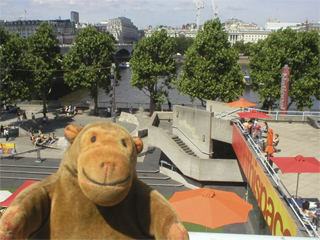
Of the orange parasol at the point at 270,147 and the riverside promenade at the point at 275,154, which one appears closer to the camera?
the riverside promenade at the point at 275,154

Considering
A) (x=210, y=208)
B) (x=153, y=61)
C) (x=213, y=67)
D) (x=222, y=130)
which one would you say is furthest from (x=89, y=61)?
(x=210, y=208)

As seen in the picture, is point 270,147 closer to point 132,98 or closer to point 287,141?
point 287,141

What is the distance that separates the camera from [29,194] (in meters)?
4.12

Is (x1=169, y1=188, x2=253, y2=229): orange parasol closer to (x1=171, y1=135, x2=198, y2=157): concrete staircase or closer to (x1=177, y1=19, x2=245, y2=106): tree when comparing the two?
(x1=171, y1=135, x2=198, y2=157): concrete staircase

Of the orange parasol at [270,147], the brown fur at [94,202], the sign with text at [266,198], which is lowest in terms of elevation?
the sign with text at [266,198]

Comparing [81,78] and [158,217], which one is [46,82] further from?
[158,217]

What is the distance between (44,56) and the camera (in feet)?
118

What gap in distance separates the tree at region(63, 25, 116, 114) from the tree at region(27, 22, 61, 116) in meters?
1.74

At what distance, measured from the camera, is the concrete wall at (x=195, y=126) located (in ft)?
65.1

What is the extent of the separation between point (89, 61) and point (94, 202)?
1325 inches

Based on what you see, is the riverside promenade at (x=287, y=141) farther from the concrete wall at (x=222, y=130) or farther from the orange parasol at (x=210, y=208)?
the orange parasol at (x=210, y=208)

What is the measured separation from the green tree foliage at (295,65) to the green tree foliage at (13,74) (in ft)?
69.2

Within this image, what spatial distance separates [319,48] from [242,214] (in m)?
23.0

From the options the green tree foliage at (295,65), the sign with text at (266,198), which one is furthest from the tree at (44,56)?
the sign with text at (266,198)
